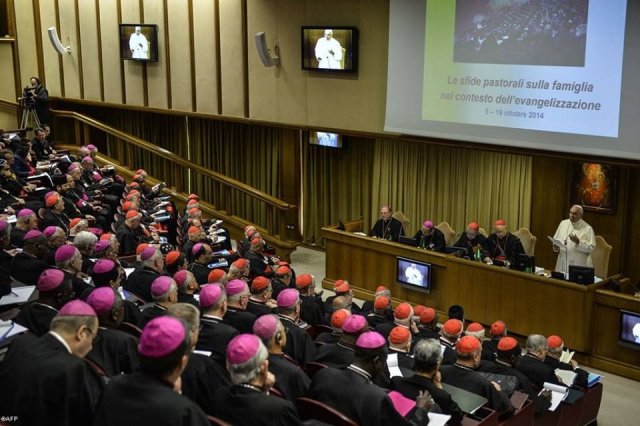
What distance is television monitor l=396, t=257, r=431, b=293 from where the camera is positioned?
9.80 meters

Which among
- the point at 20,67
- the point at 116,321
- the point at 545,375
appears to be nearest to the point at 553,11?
the point at 545,375

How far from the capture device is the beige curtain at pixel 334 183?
43.0 ft

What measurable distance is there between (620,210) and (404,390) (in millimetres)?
6787

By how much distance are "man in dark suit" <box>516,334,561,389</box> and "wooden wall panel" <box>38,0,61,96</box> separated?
13413 millimetres

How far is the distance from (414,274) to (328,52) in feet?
11.7

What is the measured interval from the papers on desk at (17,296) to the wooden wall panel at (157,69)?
30.3ft

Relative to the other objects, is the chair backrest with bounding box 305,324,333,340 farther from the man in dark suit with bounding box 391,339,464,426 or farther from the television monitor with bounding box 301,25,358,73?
the television monitor with bounding box 301,25,358,73

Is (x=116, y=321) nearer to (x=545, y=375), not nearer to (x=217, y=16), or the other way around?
(x=545, y=375)

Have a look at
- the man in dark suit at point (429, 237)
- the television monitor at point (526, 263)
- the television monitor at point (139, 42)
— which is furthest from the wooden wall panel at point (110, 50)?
the television monitor at point (526, 263)

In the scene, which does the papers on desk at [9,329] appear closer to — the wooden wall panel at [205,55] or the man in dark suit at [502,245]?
the man in dark suit at [502,245]

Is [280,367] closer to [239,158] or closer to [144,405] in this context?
[144,405]

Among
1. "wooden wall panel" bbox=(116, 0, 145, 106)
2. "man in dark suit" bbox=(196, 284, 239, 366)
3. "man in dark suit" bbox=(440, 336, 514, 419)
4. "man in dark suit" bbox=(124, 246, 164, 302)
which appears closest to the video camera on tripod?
"wooden wall panel" bbox=(116, 0, 145, 106)

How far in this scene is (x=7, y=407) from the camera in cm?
343

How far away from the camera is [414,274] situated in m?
9.95
